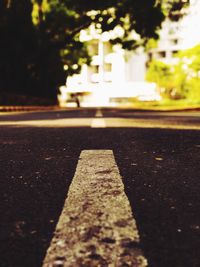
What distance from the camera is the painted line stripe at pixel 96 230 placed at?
1.23 meters

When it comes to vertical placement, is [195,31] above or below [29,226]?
above

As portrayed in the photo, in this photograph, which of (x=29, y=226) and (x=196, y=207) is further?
(x=196, y=207)

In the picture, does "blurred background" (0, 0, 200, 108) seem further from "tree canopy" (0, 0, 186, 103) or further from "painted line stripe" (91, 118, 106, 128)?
"painted line stripe" (91, 118, 106, 128)

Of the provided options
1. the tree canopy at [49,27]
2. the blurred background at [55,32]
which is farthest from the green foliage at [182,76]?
the tree canopy at [49,27]

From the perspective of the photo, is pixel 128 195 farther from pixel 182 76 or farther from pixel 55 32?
pixel 182 76

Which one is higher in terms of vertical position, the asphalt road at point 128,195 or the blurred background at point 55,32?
the blurred background at point 55,32

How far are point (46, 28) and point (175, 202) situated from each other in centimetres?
2322

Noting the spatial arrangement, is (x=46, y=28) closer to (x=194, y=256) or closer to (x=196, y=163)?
(x=196, y=163)

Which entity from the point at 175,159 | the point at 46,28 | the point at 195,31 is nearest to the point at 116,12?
the point at 46,28

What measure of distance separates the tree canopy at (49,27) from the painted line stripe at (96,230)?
736 inches

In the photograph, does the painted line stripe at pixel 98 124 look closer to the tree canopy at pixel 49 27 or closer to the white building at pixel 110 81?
the tree canopy at pixel 49 27

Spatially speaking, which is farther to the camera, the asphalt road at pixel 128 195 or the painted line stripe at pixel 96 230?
the asphalt road at pixel 128 195

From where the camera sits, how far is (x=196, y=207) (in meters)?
1.82

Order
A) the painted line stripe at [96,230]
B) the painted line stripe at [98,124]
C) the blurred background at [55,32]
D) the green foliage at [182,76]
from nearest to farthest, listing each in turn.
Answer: the painted line stripe at [96,230] → the painted line stripe at [98,124] → the blurred background at [55,32] → the green foliage at [182,76]
